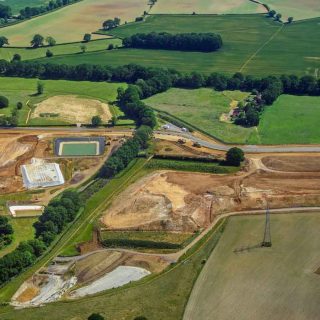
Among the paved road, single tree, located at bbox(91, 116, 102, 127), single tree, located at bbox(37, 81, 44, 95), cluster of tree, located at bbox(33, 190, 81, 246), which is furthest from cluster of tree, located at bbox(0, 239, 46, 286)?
single tree, located at bbox(37, 81, 44, 95)

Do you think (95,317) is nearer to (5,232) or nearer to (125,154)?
(5,232)

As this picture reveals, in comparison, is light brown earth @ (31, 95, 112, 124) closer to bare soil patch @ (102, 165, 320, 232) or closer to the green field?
the green field

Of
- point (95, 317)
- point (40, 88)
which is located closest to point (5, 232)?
point (95, 317)

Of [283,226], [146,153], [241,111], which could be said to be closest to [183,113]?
[241,111]

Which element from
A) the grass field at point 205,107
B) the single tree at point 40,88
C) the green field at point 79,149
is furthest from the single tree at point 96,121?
the single tree at point 40,88

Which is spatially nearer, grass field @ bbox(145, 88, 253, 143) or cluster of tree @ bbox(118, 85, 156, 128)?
grass field @ bbox(145, 88, 253, 143)

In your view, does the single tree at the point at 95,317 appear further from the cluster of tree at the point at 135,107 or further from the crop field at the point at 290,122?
the cluster of tree at the point at 135,107

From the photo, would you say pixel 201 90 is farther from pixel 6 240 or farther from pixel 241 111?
pixel 6 240
